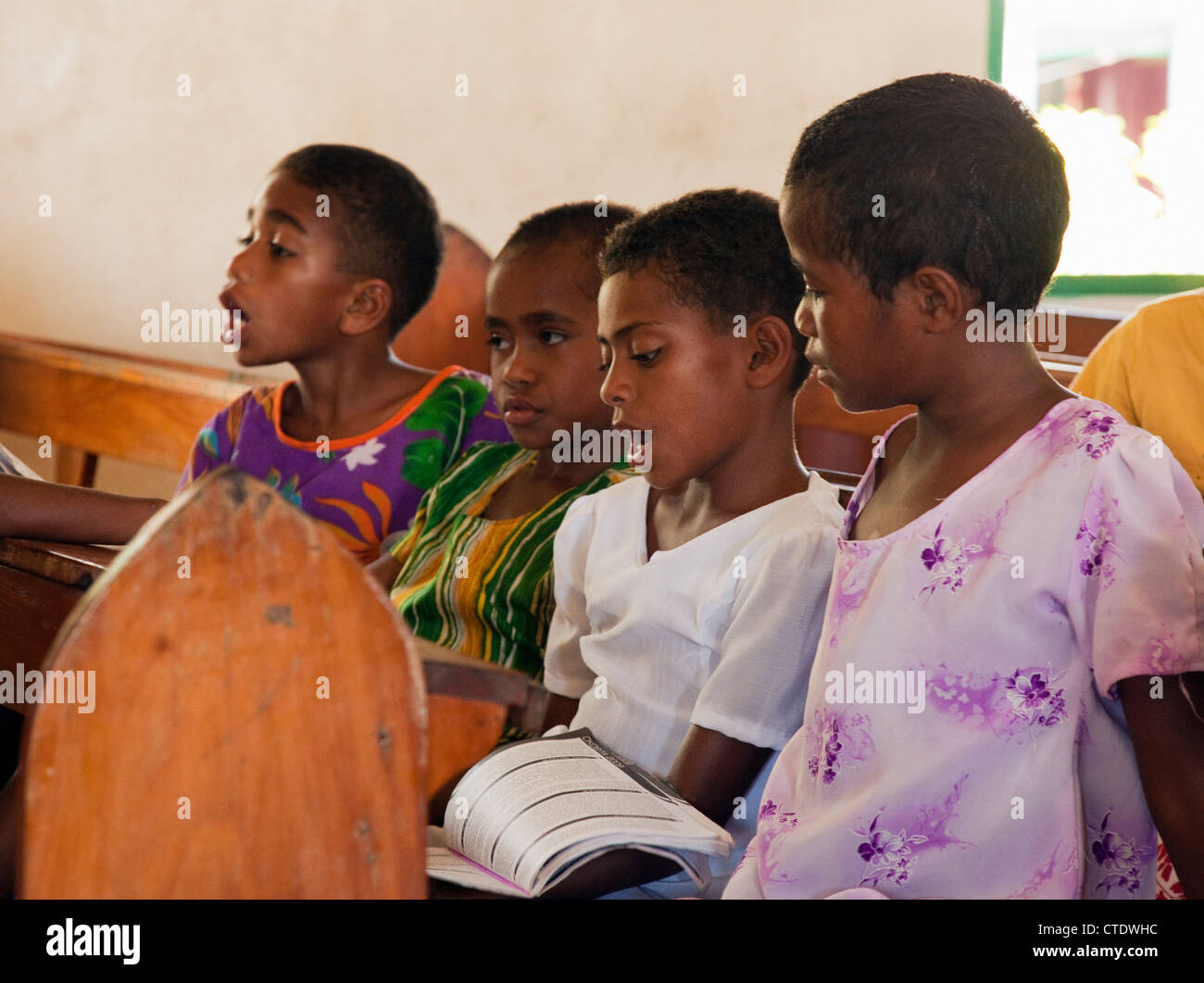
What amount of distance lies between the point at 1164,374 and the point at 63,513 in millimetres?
1395

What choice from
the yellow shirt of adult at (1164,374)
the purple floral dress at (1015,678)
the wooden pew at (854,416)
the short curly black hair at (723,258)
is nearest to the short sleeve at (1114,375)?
the yellow shirt of adult at (1164,374)

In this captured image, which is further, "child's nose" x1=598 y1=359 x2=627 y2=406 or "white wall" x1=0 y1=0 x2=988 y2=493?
"white wall" x1=0 y1=0 x2=988 y2=493

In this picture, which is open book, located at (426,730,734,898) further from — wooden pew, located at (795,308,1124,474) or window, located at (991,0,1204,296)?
window, located at (991,0,1204,296)

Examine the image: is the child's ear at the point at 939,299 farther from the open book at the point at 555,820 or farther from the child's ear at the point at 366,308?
the child's ear at the point at 366,308

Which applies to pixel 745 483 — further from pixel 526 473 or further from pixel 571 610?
pixel 526 473

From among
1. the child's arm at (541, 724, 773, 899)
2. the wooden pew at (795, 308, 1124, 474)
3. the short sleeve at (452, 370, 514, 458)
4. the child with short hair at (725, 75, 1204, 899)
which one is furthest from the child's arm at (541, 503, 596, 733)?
the wooden pew at (795, 308, 1124, 474)

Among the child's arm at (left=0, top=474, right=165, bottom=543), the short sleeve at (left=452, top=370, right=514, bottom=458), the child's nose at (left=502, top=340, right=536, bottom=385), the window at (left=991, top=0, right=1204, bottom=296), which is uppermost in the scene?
the window at (left=991, top=0, right=1204, bottom=296)

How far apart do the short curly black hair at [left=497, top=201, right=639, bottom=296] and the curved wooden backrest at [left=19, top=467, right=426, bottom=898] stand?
1105 mm

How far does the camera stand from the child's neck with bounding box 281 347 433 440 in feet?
7.21

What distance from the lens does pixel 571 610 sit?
158 centimetres

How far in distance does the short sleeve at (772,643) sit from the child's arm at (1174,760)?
0.35m

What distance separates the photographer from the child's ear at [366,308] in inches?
87.6

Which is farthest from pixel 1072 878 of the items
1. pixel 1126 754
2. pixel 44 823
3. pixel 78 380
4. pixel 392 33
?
pixel 392 33

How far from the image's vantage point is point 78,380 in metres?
3.31
